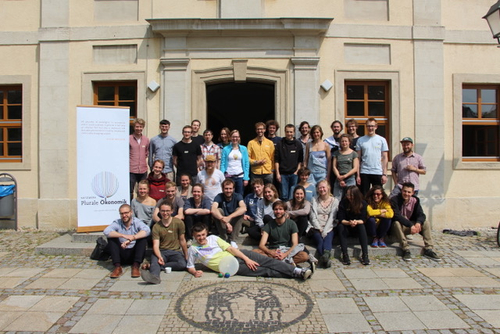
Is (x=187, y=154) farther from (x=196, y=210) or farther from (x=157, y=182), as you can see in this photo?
(x=196, y=210)

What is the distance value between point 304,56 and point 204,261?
482 cm

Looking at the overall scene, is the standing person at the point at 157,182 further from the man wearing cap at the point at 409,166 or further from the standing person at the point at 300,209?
the man wearing cap at the point at 409,166

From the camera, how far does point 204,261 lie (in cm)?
499

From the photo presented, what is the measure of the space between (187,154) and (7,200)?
13.9 ft

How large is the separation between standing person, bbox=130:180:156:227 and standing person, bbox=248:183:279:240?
1.55 m

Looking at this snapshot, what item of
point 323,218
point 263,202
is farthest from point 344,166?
point 263,202

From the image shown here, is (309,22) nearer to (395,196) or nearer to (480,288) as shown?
(395,196)

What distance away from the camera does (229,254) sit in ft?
16.4

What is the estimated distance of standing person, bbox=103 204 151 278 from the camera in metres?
5.12

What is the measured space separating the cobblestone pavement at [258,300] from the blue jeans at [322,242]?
278 mm

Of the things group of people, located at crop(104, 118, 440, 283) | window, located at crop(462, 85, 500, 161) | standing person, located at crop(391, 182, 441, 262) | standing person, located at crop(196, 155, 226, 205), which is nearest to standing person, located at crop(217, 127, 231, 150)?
group of people, located at crop(104, 118, 440, 283)

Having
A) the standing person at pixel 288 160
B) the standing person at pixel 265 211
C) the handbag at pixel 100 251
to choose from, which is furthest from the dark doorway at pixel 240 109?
the handbag at pixel 100 251

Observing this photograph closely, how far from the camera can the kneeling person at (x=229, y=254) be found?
192 inches

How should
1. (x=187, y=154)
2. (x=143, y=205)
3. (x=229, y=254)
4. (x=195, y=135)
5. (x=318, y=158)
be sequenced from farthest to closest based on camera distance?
1. (x=195, y=135)
2. (x=187, y=154)
3. (x=318, y=158)
4. (x=143, y=205)
5. (x=229, y=254)
